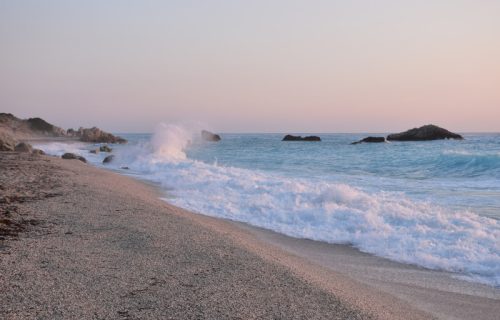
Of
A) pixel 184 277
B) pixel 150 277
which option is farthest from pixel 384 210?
pixel 150 277

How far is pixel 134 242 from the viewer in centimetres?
547

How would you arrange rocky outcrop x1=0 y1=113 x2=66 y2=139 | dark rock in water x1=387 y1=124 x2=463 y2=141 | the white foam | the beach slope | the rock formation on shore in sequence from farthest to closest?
1. rocky outcrop x1=0 y1=113 x2=66 y2=139
2. dark rock in water x1=387 y1=124 x2=463 y2=141
3. the rock formation on shore
4. the white foam
5. the beach slope

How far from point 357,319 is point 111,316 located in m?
1.91

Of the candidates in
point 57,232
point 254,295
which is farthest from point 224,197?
point 254,295

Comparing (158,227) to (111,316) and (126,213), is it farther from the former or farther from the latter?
(111,316)

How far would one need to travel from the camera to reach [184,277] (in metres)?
4.31

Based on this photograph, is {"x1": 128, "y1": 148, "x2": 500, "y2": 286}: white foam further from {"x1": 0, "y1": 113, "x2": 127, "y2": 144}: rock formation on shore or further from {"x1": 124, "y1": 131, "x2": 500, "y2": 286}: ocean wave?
{"x1": 0, "y1": 113, "x2": 127, "y2": 144}: rock formation on shore

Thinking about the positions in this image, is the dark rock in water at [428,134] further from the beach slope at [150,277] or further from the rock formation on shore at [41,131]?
the beach slope at [150,277]

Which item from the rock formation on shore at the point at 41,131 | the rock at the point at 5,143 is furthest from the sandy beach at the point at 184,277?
the rock formation on shore at the point at 41,131

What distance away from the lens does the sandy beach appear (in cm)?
359

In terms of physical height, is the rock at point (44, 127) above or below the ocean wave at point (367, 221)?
above

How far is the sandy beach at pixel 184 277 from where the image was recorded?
359 cm

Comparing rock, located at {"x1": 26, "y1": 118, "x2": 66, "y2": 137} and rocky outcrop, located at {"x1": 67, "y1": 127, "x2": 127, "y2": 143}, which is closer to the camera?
rocky outcrop, located at {"x1": 67, "y1": 127, "x2": 127, "y2": 143}

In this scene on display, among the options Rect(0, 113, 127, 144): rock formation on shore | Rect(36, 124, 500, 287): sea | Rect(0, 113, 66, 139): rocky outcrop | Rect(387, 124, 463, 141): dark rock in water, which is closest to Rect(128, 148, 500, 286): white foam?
Rect(36, 124, 500, 287): sea
